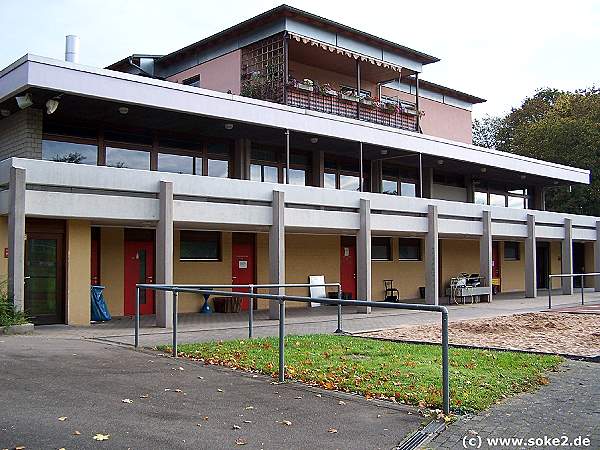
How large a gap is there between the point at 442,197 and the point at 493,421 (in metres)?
25.6

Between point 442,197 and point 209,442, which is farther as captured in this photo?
point 442,197

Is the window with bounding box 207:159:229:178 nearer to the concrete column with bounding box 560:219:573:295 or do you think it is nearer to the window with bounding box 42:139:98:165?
the window with bounding box 42:139:98:165

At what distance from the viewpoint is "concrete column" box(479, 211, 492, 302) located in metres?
26.7

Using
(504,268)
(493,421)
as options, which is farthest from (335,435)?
(504,268)

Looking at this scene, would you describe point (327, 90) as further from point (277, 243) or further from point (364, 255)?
point (277, 243)

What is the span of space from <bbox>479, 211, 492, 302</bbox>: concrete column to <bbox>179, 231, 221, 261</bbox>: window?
10.4m

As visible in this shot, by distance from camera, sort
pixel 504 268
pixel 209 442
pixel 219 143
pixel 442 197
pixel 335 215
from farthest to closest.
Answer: pixel 504 268, pixel 442 197, pixel 219 143, pixel 335 215, pixel 209 442

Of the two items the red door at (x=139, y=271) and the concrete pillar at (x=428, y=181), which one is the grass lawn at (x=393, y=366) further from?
the concrete pillar at (x=428, y=181)

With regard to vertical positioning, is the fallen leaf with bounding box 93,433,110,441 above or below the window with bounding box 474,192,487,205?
below

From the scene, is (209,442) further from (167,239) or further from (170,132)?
(170,132)

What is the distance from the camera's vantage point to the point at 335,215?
2152cm

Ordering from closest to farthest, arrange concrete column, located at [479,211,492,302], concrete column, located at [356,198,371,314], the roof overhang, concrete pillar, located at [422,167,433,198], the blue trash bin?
the roof overhang, the blue trash bin, concrete column, located at [356,198,371,314], concrete column, located at [479,211,492,302], concrete pillar, located at [422,167,433,198]

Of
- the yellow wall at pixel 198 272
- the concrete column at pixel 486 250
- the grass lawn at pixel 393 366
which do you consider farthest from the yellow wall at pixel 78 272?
the concrete column at pixel 486 250

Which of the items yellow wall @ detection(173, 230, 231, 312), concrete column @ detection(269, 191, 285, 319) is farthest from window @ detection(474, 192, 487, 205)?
concrete column @ detection(269, 191, 285, 319)
